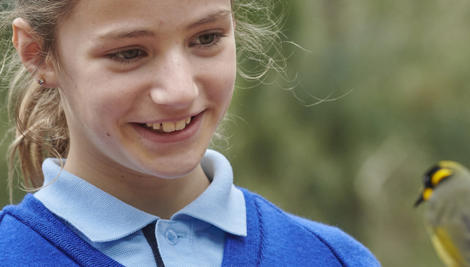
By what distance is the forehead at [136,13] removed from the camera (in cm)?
99

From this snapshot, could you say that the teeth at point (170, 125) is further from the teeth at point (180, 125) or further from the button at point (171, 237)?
the button at point (171, 237)

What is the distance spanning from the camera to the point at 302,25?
363 centimetres

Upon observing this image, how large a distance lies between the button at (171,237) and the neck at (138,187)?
2.6 inches

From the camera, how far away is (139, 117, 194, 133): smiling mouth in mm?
1048

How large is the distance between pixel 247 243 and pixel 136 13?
427 millimetres

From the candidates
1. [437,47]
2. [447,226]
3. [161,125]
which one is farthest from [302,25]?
[161,125]

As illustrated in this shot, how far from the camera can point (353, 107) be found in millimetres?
3912

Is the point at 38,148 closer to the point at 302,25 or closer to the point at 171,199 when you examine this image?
the point at 171,199

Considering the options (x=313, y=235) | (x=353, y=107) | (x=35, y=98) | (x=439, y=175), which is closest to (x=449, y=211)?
(x=439, y=175)

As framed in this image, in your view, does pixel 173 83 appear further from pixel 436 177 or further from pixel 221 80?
pixel 436 177

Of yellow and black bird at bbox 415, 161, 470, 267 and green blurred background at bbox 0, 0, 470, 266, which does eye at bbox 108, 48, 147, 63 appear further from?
green blurred background at bbox 0, 0, 470, 266

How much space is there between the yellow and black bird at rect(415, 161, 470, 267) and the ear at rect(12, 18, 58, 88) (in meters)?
2.24

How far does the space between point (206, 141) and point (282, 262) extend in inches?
9.9

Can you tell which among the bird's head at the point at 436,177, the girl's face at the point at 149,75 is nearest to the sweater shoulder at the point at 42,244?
the girl's face at the point at 149,75
